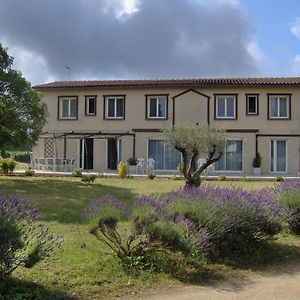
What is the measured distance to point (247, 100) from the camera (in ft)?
106

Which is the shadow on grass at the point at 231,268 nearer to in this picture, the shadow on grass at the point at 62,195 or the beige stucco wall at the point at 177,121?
the shadow on grass at the point at 62,195

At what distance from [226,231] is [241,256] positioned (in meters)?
0.74

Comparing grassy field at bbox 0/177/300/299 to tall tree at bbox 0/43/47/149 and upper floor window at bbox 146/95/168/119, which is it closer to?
tall tree at bbox 0/43/47/149

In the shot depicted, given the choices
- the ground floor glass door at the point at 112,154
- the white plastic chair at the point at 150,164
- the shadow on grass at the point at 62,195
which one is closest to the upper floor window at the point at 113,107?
the ground floor glass door at the point at 112,154

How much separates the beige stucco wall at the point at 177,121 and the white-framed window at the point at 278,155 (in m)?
0.31

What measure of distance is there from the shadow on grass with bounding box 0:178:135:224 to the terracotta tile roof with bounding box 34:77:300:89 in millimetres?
13119

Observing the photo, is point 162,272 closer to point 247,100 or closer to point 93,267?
Answer: point 93,267

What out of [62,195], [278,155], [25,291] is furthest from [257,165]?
[25,291]

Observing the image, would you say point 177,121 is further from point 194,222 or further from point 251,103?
point 194,222

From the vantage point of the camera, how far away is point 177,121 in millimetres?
32812

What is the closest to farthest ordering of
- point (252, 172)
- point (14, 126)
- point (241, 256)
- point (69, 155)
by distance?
point (241, 256)
point (14, 126)
point (252, 172)
point (69, 155)

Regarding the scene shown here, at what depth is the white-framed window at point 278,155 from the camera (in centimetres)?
3209

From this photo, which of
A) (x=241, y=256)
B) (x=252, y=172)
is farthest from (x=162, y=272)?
(x=252, y=172)

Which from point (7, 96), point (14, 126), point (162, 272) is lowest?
point (162, 272)
